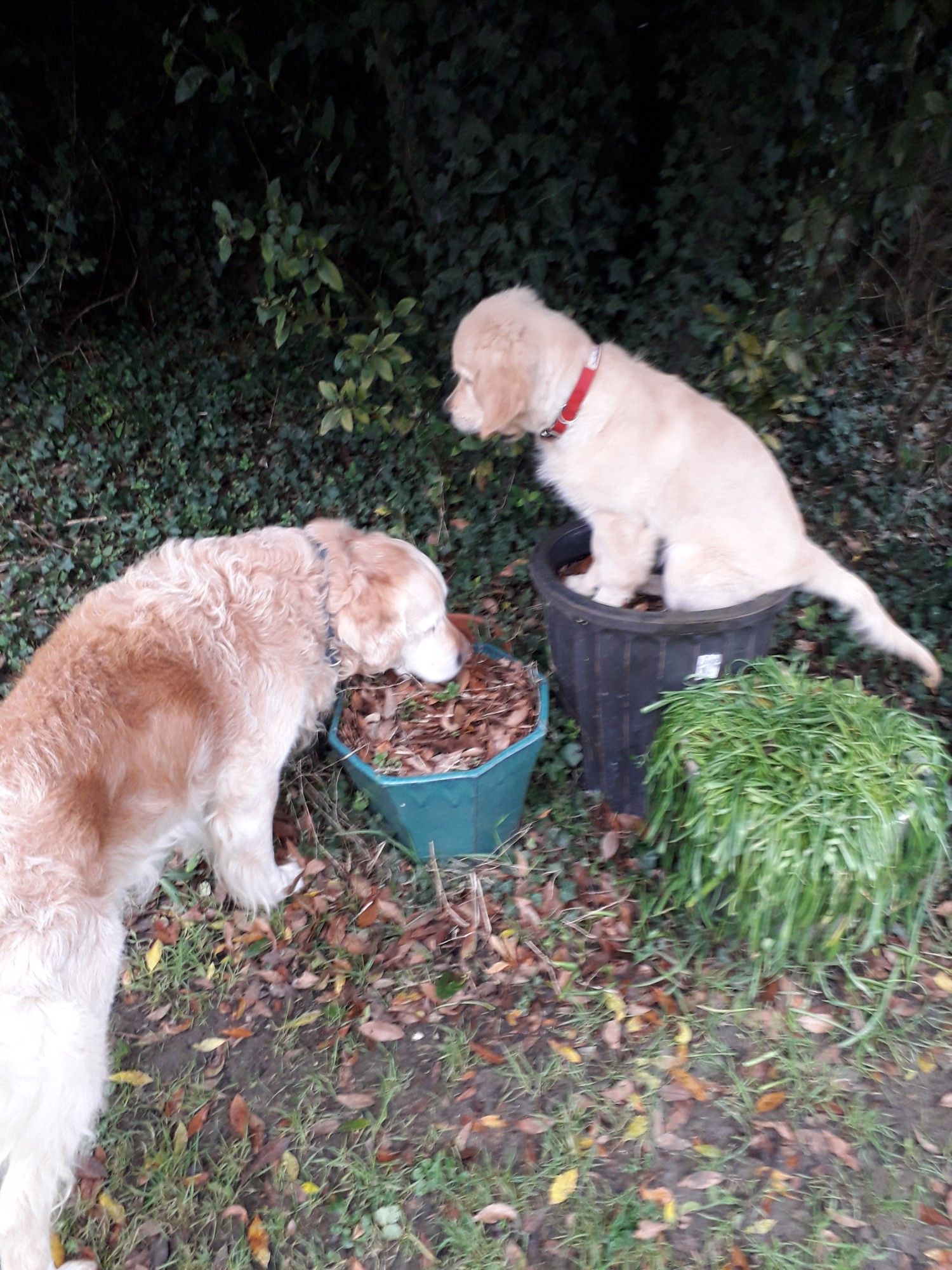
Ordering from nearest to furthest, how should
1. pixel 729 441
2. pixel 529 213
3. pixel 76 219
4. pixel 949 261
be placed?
pixel 729 441
pixel 529 213
pixel 949 261
pixel 76 219

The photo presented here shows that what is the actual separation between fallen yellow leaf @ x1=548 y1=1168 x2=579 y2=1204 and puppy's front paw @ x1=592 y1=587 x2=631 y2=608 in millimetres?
1858

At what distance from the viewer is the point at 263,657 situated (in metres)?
2.57

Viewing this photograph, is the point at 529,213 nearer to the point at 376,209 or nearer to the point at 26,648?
the point at 376,209

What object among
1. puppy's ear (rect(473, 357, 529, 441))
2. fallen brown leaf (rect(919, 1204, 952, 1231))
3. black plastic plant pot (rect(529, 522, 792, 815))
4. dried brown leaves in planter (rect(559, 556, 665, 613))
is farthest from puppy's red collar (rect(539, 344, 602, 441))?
fallen brown leaf (rect(919, 1204, 952, 1231))

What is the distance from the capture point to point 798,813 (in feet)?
7.33

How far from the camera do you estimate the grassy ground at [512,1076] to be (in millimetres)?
2115

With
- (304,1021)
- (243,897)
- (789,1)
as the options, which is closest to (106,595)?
(243,897)

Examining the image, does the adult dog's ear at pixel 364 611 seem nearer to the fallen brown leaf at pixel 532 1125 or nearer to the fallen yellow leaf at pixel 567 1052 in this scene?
the fallen yellow leaf at pixel 567 1052

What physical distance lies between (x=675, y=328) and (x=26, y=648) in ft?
12.5

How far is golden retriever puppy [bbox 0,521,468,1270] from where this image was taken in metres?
1.90

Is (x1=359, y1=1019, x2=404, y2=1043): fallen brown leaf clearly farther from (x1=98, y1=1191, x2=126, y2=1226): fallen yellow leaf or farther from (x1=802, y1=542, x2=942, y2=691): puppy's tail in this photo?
(x1=802, y1=542, x2=942, y2=691): puppy's tail

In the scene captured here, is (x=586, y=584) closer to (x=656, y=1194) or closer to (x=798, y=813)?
(x=798, y=813)

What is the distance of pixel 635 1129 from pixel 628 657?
1450 millimetres

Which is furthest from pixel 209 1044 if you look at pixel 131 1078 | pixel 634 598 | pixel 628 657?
pixel 634 598
